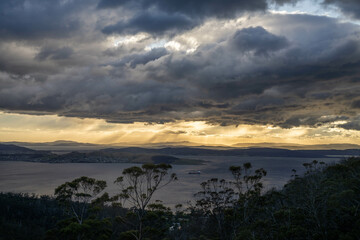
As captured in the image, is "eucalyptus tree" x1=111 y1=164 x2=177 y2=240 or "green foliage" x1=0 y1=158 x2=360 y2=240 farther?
"eucalyptus tree" x1=111 y1=164 x2=177 y2=240

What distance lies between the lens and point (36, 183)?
530 ft

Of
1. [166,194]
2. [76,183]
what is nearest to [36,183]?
[166,194]

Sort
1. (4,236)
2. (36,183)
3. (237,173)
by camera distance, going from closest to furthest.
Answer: (237,173) < (4,236) < (36,183)

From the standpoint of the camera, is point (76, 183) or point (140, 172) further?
point (76, 183)

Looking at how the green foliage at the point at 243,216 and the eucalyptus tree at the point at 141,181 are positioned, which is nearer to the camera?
the green foliage at the point at 243,216

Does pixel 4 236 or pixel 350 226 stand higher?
pixel 350 226

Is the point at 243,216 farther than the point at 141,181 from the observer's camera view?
Yes

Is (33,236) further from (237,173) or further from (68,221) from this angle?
(237,173)

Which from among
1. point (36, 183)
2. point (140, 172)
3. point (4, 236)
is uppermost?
point (140, 172)

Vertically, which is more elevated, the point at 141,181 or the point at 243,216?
the point at 141,181

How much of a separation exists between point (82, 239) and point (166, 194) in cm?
9595

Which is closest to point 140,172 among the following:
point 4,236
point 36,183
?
point 4,236

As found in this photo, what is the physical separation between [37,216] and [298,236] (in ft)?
227

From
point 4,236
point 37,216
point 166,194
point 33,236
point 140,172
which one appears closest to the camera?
point 140,172
